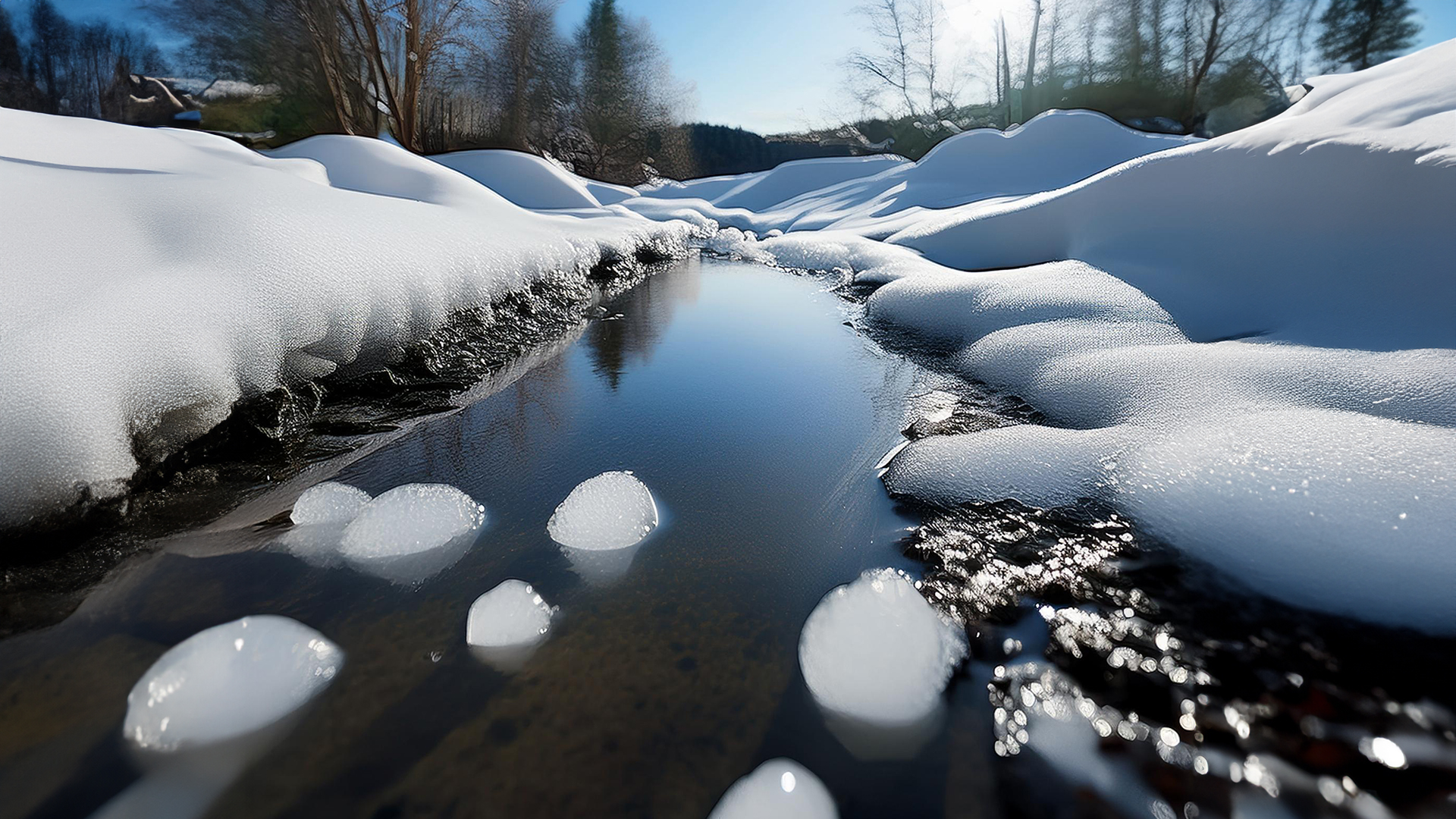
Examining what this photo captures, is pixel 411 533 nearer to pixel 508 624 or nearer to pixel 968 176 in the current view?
pixel 508 624

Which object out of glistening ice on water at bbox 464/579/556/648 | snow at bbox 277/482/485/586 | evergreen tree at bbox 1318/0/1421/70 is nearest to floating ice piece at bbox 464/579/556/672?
glistening ice on water at bbox 464/579/556/648

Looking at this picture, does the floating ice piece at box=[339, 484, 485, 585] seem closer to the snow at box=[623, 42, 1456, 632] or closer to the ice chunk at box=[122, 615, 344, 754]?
the ice chunk at box=[122, 615, 344, 754]

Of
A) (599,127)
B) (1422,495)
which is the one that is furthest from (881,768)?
(599,127)

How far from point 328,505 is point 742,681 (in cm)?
81

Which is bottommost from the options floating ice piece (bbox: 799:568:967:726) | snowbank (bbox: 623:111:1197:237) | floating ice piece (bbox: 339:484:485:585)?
floating ice piece (bbox: 799:568:967:726)

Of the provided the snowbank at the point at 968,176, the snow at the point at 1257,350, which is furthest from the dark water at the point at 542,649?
the snowbank at the point at 968,176

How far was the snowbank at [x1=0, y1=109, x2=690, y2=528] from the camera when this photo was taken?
34.3 inches

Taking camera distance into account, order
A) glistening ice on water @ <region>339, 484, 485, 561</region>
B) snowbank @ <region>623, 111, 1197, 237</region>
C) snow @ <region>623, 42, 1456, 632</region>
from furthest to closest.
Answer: snowbank @ <region>623, 111, 1197, 237</region> → glistening ice on water @ <region>339, 484, 485, 561</region> → snow @ <region>623, 42, 1456, 632</region>

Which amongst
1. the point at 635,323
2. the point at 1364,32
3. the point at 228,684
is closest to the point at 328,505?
the point at 228,684

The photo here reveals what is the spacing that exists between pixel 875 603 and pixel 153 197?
6.12 feet

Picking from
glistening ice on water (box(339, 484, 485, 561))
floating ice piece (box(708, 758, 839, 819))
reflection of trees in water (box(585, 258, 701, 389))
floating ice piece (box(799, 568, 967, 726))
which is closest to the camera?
floating ice piece (box(708, 758, 839, 819))

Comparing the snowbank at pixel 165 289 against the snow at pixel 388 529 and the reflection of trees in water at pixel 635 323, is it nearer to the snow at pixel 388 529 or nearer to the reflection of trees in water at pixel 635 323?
the snow at pixel 388 529

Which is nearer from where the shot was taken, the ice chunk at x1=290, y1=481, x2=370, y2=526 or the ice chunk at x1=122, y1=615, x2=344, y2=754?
the ice chunk at x1=122, y1=615, x2=344, y2=754

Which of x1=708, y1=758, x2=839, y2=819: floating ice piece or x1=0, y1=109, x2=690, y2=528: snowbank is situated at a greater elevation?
x1=0, y1=109, x2=690, y2=528: snowbank
